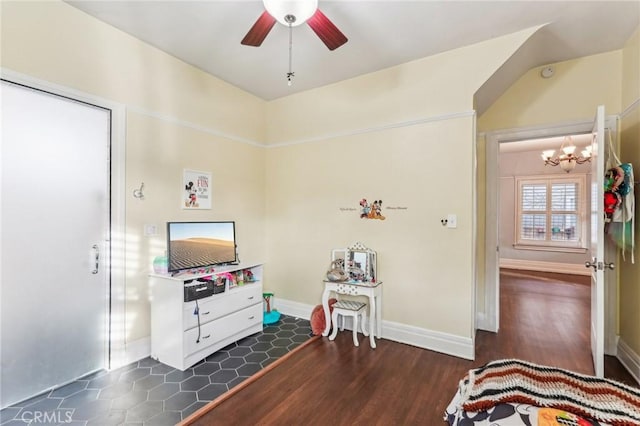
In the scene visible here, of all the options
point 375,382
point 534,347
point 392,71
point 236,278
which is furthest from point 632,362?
point 236,278

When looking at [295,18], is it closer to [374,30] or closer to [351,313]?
[374,30]

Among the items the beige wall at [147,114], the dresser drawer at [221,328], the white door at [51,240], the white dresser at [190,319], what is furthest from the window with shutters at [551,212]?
the white door at [51,240]

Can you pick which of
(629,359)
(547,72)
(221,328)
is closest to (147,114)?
(221,328)

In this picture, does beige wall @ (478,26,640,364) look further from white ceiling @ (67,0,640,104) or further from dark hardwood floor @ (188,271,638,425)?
dark hardwood floor @ (188,271,638,425)

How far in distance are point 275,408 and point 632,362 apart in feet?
9.89

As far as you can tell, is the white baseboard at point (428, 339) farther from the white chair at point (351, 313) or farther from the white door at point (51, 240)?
the white door at point (51, 240)

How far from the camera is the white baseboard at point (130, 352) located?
8.45 ft

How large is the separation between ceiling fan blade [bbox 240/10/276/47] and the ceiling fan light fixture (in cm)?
5

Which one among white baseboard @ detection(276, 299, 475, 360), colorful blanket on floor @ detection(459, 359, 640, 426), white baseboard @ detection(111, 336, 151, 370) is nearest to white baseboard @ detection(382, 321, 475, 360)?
white baseboard @ detection(276, 299, 475, 360)

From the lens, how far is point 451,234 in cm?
291

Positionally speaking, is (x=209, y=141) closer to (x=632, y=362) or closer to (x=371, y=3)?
(x=371, y=3)

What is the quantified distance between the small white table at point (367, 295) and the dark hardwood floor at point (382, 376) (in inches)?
5.4

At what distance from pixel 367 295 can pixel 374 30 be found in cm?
250

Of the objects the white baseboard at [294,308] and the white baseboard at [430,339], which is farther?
the white baseboard at [294,308]
